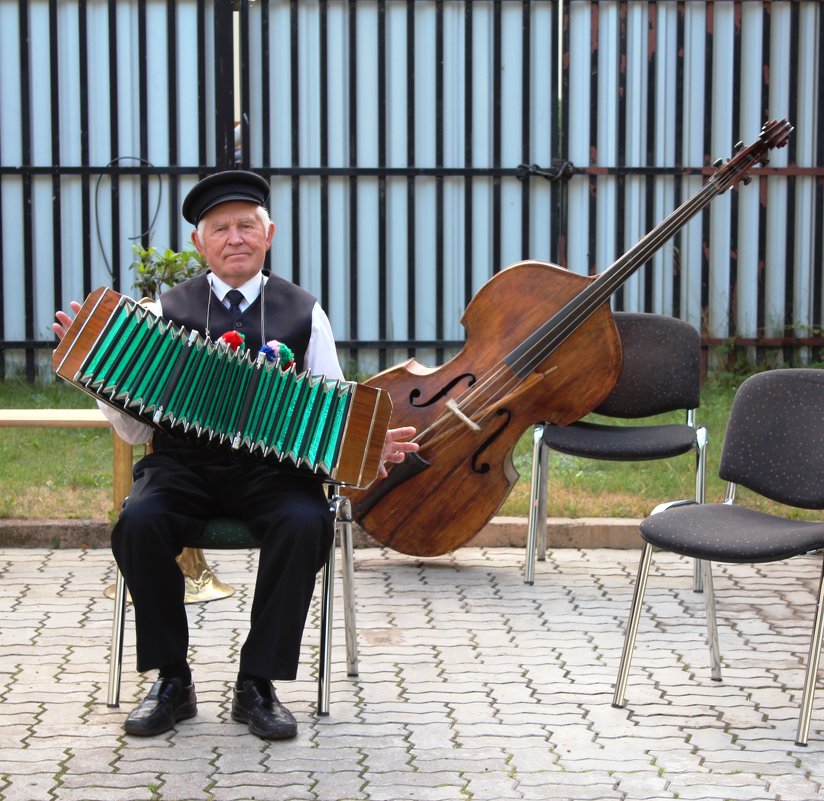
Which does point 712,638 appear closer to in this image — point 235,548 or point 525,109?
point 235,548

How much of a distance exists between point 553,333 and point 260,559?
5.55 feet

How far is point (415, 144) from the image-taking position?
9680 millimetres

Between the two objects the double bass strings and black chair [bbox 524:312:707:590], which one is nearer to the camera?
the double bass strings

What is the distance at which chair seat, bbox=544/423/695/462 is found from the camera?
5707mm

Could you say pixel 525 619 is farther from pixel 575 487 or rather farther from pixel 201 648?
pixel 575 487

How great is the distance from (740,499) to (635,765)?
303 cm

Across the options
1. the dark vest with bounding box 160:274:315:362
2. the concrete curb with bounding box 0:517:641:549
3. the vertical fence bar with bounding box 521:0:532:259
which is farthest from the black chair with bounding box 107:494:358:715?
the vertical fence bar with bounding box 521:0:532:259

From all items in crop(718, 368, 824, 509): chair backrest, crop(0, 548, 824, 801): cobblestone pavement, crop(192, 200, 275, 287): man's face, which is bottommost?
crop(0, 548, 824, 801): cobblestone pavement

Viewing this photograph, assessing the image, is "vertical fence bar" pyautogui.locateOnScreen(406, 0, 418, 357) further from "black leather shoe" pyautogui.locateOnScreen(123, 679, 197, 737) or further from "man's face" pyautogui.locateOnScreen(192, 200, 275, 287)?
"black leather shoe" pyautogui.locateOnScreen(123, 679, 197, 737)

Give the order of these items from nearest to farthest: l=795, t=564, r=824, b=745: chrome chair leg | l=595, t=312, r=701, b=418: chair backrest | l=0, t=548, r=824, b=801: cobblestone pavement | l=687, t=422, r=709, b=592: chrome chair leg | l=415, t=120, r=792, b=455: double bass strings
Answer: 1. l=0, t=548, r=824, b=801: cobblestone pavement
2. l=795, t=564, r=824, b=745: chrome chair leg
3. l=415, t=120, r=792, b=455: double bass strings
4. l=687, t=422, r=709, b=592: chrome chair leg
5. l=595, t=312, r=701, b=418: chair backrest

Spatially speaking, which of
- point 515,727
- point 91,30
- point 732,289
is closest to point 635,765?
point 515,727

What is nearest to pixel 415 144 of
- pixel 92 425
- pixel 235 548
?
pixel 92 425

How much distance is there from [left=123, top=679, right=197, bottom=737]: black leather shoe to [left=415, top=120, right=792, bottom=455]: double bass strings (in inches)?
55.1

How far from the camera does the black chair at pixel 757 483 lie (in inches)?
167
